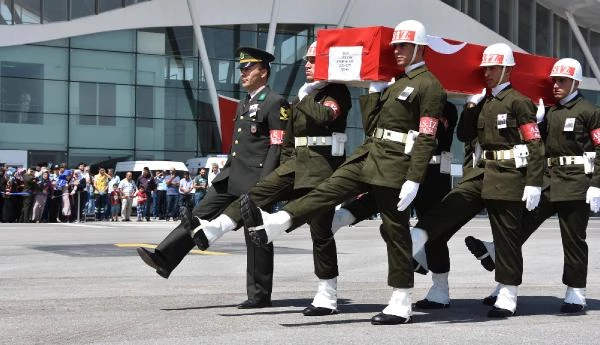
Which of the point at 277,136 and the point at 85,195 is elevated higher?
the point at 277,136

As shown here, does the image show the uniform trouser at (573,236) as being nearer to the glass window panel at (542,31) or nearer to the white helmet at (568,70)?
the white helmet at (568,70)

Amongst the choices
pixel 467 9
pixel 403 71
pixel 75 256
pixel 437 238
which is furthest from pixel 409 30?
pixel 467 9

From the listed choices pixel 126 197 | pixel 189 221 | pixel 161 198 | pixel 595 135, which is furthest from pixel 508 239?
pixel 161 198

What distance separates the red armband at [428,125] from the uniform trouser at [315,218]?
1007mm

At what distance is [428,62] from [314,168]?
1.23 meters

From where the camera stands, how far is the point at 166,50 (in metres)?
40.9

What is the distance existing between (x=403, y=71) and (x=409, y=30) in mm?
362

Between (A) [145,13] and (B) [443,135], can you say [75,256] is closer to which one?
(B) [443,135]

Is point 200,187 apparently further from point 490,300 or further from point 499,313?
point 499,313

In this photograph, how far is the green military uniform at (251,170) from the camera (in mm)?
7758

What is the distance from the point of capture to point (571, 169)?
795 centimetres

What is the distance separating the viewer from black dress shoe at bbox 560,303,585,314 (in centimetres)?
772

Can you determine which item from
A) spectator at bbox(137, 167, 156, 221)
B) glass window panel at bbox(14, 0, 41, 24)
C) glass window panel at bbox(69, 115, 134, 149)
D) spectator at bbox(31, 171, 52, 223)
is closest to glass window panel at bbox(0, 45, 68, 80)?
glass window panel at bbox(14, 0, 41, 24)

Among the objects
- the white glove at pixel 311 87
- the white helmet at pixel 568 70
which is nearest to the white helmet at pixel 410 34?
the white glove at pixel 311 87
